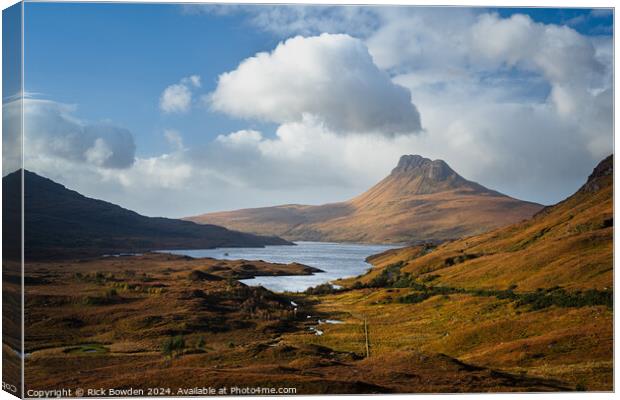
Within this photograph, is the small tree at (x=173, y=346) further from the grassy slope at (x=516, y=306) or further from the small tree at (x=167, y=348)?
the grassy slope at (x=516, y=306)

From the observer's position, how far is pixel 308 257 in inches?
731

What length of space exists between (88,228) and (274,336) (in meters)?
5.40

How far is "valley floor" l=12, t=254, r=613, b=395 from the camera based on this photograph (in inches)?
635

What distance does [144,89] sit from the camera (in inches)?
675

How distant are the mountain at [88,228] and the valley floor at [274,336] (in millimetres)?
426

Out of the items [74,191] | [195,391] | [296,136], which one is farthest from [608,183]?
[74,191]

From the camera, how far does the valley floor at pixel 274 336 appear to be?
52.9 ft

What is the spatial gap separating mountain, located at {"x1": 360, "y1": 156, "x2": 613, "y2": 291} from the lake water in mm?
537

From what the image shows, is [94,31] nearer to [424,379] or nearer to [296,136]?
[296,136]

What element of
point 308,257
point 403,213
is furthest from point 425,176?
point 308,257

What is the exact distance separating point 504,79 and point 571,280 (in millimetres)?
5491

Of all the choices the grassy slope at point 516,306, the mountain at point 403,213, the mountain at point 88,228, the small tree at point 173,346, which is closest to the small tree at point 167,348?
the small tree at point 173,346

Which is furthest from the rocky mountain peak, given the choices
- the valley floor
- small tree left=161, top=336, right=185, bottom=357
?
small tree left=161, top=336, right=185, bottom=357

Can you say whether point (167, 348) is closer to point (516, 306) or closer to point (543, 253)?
point (516, 306)
